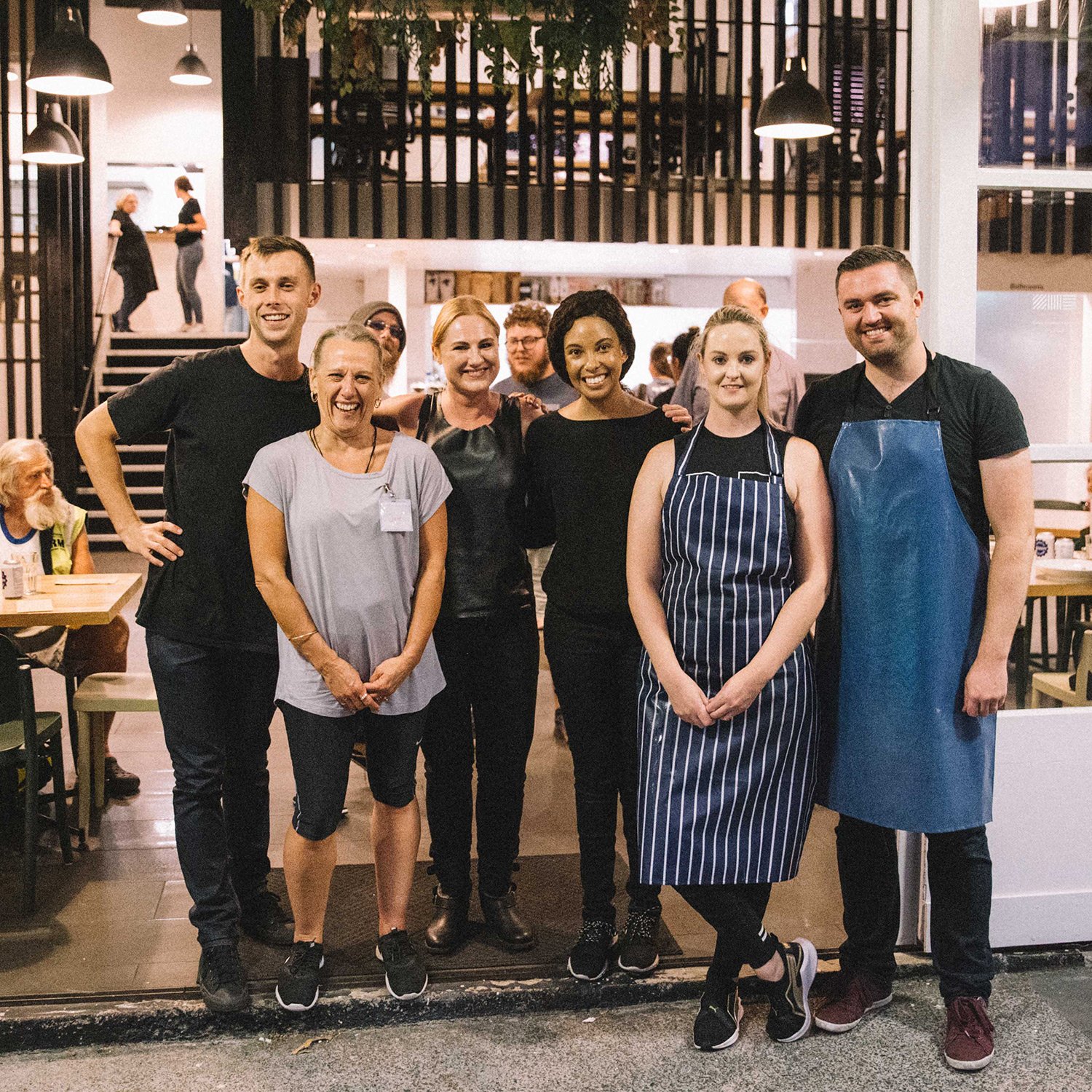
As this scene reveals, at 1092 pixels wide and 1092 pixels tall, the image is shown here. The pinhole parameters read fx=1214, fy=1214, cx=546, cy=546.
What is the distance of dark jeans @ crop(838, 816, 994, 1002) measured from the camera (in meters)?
→ 2.57

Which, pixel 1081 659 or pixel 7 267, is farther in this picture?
pixel 7 267

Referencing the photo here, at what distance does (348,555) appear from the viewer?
2.55 meters

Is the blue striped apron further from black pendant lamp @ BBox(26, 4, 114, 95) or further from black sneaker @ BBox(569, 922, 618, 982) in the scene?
black pendant lamp @ BBox(26, 4, 114, 95)

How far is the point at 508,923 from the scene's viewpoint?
301 cm

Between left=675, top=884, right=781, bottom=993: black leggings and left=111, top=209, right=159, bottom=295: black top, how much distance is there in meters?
11.3

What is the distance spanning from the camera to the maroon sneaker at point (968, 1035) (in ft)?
8.29

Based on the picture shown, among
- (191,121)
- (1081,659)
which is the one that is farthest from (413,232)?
(1081,659)

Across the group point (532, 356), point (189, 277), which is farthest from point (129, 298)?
point (532, 356)

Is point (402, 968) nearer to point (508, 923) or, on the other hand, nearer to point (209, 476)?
point (508, 923)

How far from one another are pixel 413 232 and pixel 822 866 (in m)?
6.75

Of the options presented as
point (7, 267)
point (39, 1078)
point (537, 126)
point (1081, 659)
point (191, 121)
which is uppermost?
point (191, 121)

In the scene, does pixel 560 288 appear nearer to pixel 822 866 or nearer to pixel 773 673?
pixel 822 866

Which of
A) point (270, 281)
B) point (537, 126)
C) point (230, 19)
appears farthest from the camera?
point (537, 126)

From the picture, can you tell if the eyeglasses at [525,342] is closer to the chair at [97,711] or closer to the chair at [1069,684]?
the chair at [97,711]
